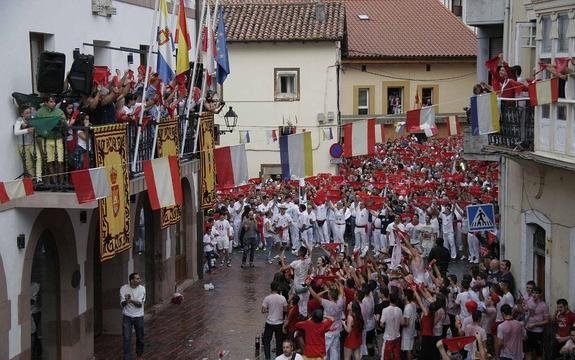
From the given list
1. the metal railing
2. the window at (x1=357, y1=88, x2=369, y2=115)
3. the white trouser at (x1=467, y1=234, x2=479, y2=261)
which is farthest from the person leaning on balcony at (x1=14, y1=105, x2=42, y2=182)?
the window at (x1=357, y1=88, x2=369, y2=115)

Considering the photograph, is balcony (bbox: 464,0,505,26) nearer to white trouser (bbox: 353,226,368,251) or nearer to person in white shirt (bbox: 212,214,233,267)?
white trouser (bbox: 353,226,368,251)

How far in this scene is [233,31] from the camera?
4481 cm

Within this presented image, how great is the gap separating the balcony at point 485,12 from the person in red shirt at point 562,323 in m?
8.79

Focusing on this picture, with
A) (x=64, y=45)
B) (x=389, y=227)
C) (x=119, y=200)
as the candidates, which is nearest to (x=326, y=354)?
(x=119, y=200)

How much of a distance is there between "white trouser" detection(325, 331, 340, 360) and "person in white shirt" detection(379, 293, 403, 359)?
32.8 inches

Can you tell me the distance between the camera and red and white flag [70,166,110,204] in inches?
609

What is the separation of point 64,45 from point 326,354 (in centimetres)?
693

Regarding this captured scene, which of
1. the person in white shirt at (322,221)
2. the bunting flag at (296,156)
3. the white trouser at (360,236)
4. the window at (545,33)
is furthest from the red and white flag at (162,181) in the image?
the person in white shirt at (322,221)

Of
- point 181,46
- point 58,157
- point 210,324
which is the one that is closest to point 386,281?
point 210,324

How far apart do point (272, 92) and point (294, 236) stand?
1365 cm

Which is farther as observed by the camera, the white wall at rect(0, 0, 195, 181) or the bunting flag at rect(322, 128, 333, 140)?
the bunting flag at rect(322, 128, 333, 140)

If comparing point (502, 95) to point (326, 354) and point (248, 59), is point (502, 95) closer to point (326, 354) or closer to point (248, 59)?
Result: point (326, 354)

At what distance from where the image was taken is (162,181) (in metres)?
18.3

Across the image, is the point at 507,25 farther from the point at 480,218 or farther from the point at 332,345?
the point at 332,345
